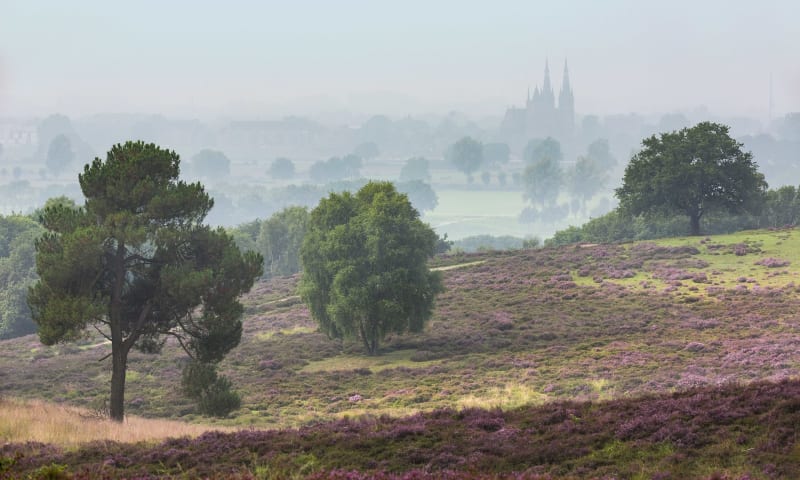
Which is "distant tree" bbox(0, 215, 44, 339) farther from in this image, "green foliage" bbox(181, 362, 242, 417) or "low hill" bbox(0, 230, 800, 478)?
"green foliage" bbox(181, 362, 242, 417)

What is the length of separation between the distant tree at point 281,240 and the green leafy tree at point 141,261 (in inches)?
3681

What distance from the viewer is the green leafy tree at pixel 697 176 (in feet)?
267

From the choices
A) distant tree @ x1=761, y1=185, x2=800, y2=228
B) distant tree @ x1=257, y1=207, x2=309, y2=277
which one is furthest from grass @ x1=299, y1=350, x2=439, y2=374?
distant tree @ x1=257, y1=207, x2=309, y2=277

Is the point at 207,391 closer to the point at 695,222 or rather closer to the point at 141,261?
the point at 141,261

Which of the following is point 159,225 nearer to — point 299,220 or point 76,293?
point 76,293

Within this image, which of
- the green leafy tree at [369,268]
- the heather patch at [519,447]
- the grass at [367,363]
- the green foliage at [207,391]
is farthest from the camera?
the green leafy tree at [369,268]

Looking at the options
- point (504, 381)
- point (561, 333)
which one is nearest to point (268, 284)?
point (561, 333)

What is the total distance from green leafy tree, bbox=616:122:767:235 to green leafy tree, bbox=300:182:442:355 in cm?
3524

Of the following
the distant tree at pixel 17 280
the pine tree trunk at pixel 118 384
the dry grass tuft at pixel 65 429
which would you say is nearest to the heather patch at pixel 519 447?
the dry grass tuft at pixel 65 429

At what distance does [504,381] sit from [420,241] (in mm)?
16311

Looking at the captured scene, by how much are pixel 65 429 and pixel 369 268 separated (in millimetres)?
32565

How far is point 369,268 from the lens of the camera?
186 feet

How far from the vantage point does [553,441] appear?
19.8 m

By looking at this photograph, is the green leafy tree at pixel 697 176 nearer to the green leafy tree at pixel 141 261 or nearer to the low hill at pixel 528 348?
the low hill at pixel 528 348
